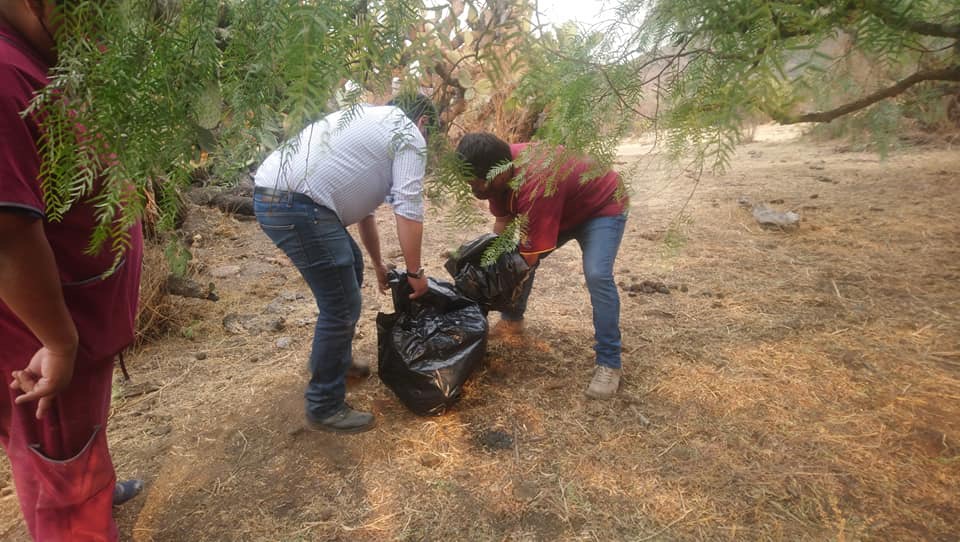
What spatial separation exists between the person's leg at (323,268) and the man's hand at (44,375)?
0.90 metres

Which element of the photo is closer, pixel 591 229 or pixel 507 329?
pixel 591 229

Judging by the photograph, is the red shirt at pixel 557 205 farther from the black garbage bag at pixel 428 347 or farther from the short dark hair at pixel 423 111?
the short dark hair at pixel 423 111

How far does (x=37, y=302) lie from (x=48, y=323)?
7cm

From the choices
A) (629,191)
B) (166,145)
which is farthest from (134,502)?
(629,191)

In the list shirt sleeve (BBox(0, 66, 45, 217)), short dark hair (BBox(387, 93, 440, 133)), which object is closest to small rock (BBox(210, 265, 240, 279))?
shirt sleeve (BBox(0, 66, 45, 217))

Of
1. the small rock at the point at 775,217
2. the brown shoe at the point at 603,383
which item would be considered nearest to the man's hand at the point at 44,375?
the brown shoe at the point at 603,383

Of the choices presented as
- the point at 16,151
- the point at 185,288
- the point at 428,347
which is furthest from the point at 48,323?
the point at 185,288

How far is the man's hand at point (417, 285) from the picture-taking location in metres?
2.39

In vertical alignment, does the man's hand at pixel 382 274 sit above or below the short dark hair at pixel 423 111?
below

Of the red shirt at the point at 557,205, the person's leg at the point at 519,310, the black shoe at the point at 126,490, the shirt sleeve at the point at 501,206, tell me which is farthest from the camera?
the person's leg at the point at 519,310

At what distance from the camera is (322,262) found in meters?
2.05

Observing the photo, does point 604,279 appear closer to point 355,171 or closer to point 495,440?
point 495,440

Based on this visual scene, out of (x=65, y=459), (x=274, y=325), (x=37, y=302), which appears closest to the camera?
(x=37, y=302)

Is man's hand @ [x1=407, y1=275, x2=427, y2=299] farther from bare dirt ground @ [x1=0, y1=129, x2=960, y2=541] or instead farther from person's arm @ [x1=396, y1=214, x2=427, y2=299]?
bare dirt ground @ [x1=0, y1=129, x2=960, y2=541]
